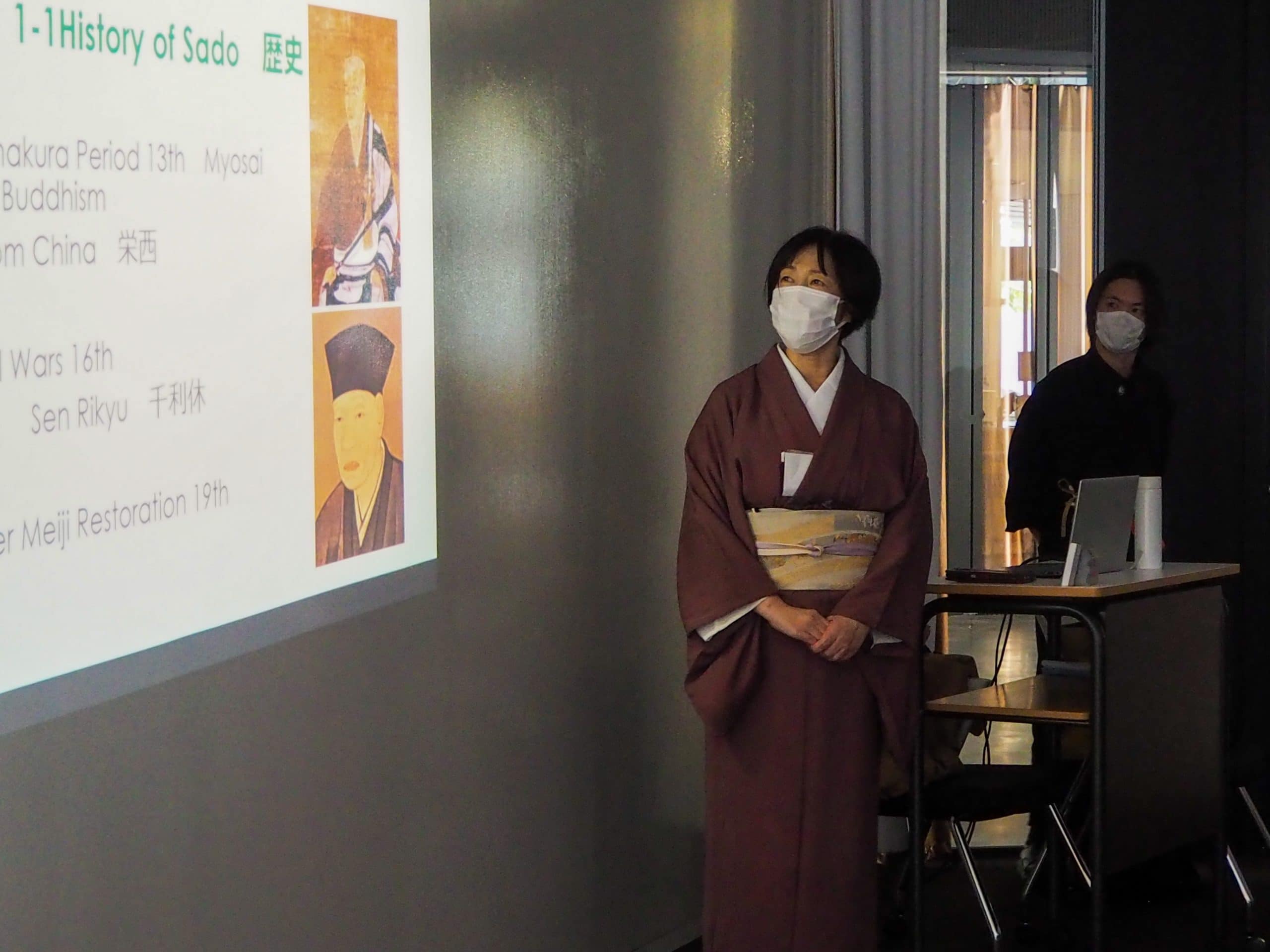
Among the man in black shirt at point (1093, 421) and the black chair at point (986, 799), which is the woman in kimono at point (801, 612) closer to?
the black chair at point (986, 799)

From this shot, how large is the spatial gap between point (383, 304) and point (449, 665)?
65 centimetres

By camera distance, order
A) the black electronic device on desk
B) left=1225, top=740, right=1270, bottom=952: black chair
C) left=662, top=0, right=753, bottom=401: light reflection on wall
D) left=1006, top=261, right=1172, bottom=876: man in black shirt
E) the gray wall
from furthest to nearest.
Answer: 1. left=1006, top=261, right=1172, bottom=876: man in black shirt
2. left=1225, top=740, right=1270, bottom=952: black chair
3. left=662, top=0, right=753, bottom=401: light reflection on wall
4. the black electronic device on desk
5. the gray wall

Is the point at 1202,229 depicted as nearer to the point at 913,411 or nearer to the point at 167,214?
the point at 913,411

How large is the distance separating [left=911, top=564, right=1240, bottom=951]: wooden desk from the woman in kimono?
0.26 meters

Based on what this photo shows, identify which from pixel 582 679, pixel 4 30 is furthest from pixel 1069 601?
pixel 4 30

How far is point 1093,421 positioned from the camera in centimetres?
399

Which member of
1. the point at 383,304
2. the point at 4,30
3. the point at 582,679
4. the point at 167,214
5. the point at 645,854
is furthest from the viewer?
the point at 645,854

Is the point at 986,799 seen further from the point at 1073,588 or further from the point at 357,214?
the point at 357,214

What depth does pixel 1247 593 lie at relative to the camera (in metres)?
4.57

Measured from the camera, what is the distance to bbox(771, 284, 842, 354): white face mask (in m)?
2.99

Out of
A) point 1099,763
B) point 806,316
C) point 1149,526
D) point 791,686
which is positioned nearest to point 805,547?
point 791,686

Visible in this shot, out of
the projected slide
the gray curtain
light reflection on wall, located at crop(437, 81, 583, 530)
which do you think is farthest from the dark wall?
the projected slide

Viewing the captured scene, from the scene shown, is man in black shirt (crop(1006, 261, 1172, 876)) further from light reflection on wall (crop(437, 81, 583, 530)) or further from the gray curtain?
light reflection on wall (crop(437, 81, 583, 530))

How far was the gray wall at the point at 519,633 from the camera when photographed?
6.44 feet
